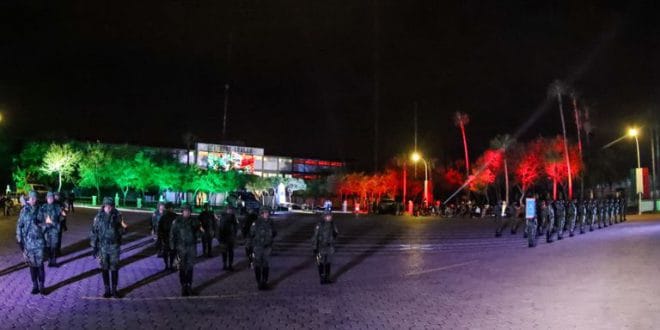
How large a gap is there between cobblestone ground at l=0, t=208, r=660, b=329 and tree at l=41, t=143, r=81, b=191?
3788 cm

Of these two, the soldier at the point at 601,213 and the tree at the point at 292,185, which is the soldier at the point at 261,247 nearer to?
the soldier at the point at 601,213

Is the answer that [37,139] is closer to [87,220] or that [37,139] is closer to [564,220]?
[87,220]

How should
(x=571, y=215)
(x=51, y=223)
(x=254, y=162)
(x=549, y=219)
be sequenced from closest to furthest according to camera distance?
(x=51, y=223) → (x=549, y=219) → (x=571, y=215) → (x=254, y=162)

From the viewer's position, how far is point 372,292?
36.9 ft

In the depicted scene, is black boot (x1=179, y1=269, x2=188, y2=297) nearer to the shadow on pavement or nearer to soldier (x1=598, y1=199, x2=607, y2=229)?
the shadow on pavement

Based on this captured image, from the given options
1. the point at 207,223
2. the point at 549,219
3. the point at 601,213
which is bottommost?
the point at 207,223

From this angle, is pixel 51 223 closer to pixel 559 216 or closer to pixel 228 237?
pixel 228 237

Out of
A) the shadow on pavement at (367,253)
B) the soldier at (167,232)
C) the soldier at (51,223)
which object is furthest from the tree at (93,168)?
the soldier at (167,232)

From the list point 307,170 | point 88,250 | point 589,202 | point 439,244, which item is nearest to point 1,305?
point 88,250

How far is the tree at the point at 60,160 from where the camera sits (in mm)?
53562

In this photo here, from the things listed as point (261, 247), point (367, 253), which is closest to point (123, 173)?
point (367, 253)

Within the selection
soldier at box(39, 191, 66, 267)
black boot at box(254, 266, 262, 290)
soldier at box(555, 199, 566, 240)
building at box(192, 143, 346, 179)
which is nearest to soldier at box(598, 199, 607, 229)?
soldier at box(555, 199, 566, 240)

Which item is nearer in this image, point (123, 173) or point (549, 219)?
point (549, 219)

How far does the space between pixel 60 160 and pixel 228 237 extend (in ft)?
148
